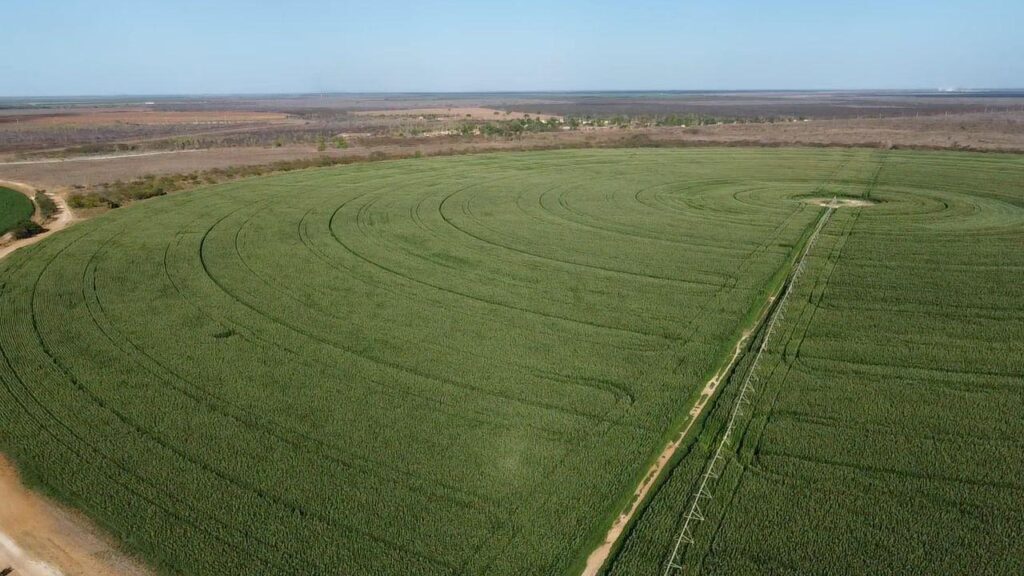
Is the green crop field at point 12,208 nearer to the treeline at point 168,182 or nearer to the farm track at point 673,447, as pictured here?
the treeline at point 168,182

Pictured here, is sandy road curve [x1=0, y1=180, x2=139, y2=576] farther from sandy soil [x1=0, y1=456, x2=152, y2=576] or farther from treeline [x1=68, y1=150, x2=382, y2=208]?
treeline [x1=68, y1=150, x2=382, y2=208]

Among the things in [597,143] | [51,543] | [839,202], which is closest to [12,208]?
[51,543]

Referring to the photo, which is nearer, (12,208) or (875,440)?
(875,440)

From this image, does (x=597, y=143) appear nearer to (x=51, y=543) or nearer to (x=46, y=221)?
(x=46, y=221)

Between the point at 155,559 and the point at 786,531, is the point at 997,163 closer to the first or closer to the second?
the point at 786,531

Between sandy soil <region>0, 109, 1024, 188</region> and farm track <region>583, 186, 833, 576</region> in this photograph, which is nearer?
farm track <region>583, 186, 833, 576</region>

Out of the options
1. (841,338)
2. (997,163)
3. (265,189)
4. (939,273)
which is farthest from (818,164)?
(265,189)

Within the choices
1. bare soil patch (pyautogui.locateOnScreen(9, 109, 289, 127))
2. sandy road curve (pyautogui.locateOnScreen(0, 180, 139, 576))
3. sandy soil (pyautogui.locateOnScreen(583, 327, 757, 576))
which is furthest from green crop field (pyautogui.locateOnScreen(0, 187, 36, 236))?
bare soil patch (pyautogui.locateOnScreen(9, 109, 289, 127))
